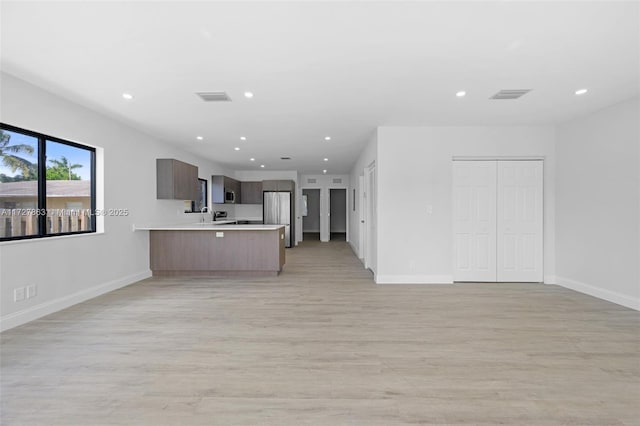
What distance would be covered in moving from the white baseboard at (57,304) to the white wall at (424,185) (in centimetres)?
420

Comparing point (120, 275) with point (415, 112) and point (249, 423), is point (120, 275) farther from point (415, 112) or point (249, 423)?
point (415, 112)

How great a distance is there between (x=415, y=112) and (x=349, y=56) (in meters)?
1.94

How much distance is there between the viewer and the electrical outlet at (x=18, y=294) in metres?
3.16

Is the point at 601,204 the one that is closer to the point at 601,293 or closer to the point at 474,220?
the point at 601,293

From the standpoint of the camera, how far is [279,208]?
980 centimetres

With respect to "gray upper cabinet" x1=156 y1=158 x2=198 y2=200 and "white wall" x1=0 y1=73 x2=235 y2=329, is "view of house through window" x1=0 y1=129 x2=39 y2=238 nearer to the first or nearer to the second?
"white wall" x1=0 y1=73 x2=235 y2=329

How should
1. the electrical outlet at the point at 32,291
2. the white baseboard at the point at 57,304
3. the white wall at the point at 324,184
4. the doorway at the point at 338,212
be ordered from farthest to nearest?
the doorway at the point at 338,212
the white wall at the point at 324,184
the electrical outlet at the point at 32,291
the white baseboard at the point at 57,304

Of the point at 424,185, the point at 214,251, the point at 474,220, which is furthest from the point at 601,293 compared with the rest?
the point at 214,251

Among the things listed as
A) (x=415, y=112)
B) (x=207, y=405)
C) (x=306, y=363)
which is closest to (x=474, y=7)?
(x=415, y=112)

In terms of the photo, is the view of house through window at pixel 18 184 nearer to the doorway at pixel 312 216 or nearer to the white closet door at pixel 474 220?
the white closet door at pixel 474 220

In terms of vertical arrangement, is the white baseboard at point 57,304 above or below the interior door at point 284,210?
below

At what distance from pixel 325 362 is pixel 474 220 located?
3.87 m

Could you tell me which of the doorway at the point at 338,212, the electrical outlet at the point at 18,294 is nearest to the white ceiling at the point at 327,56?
the electrical outlet at the point at 18,294

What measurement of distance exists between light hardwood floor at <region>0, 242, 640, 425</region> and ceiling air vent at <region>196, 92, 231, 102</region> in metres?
2.62
